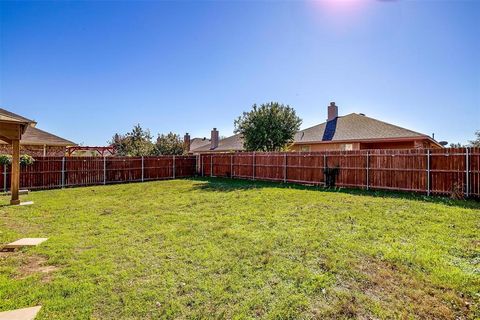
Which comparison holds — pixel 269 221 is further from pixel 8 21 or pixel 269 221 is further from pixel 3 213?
pixel 8 21

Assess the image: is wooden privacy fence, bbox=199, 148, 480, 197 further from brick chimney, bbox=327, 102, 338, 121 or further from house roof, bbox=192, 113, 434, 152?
brick chimney, bbox=327, 102, 338, 121

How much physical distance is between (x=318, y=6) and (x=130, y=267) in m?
9.47

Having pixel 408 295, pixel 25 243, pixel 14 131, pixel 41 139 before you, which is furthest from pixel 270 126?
pixel 408 295

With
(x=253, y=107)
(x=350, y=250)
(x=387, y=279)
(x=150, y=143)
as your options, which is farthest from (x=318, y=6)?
(x=150, y=143)

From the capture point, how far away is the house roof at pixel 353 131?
1733 cm

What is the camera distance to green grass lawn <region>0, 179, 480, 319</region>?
2.84 metres

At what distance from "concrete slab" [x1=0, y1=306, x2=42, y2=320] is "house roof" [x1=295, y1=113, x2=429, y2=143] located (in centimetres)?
1873

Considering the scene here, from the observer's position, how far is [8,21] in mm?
8258

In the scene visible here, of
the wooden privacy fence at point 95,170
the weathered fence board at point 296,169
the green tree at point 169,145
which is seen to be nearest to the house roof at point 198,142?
the green tree at point 169,145

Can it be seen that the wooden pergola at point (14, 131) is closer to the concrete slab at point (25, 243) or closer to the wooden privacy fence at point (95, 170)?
the concrete slab at point (25, 243)

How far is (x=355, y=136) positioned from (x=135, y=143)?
22515 mm

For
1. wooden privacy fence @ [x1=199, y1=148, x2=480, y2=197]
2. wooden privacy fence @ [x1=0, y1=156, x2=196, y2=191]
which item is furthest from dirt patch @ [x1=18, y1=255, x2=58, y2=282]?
wooden privacy fence @ [x1=199, y1=148, x2=480, y2=197]

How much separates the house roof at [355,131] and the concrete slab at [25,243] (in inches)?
711

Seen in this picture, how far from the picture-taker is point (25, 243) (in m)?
4.76
